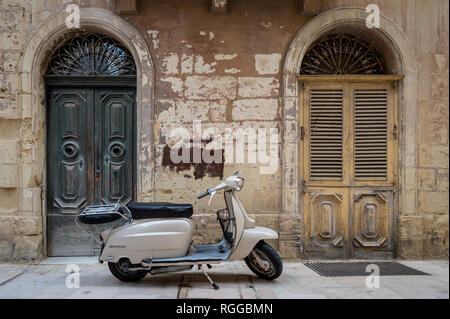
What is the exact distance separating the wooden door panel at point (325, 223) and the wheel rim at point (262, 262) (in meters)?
1.57

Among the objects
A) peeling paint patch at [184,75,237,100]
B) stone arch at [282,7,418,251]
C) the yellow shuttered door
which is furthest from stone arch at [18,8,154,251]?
the yellow shuttered door

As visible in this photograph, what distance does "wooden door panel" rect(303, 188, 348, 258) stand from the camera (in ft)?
19.6

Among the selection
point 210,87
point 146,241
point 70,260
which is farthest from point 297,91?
point 70,260

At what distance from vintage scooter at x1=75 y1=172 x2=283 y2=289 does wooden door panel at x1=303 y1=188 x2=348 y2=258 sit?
1.60 metres

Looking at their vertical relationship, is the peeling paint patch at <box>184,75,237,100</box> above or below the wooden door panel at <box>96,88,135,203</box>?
above

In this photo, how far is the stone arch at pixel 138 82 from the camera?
575 cm

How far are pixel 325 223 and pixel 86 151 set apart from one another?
151 inches

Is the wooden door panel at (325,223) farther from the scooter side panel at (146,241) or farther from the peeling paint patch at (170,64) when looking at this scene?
the peeling paint patch at (170,64)

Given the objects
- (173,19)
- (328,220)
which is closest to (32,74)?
(173,19)

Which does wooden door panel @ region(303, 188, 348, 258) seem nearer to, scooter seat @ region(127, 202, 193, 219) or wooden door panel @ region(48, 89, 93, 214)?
scooter seat @ region(127, 202, 193, 219)

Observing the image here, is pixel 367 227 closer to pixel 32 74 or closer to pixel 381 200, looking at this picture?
pixel 381 200

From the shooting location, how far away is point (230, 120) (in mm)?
5836

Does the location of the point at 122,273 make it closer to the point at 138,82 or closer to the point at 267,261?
the point at 267,261

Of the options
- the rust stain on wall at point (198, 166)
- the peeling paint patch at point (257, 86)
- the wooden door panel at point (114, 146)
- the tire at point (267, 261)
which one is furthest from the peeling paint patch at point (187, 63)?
the tire at point (267, 261)
